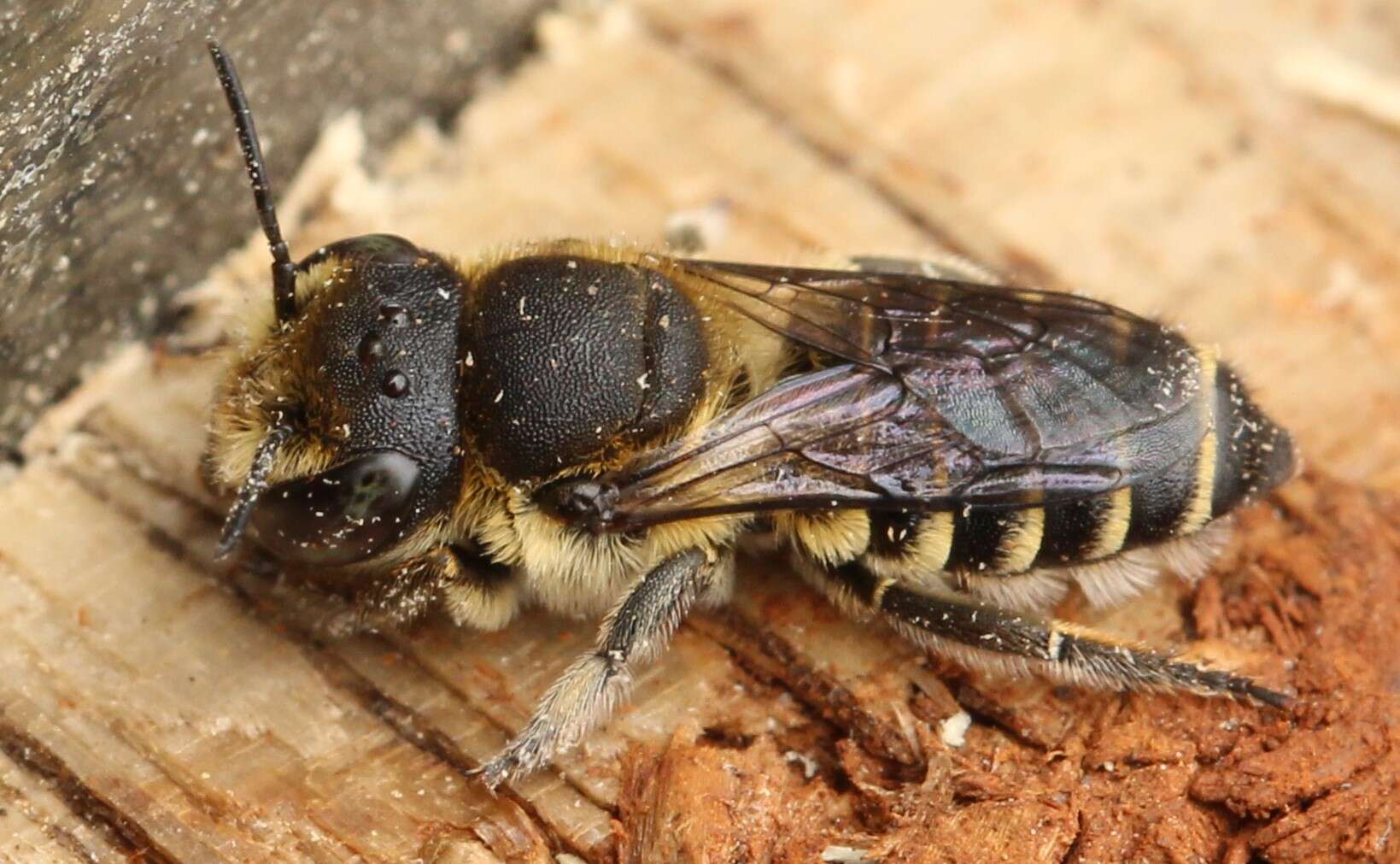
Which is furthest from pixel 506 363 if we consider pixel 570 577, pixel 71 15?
pixel 71 15

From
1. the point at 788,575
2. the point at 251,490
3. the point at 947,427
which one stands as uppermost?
Answer: the point at 251,490

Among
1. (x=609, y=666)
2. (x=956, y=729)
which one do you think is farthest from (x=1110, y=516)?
(x=609, y=666)

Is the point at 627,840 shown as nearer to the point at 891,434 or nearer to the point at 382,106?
the point at 891,434

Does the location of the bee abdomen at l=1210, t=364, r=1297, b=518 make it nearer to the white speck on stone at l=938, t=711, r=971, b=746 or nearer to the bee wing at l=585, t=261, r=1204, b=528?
the bee wing at l=585, t=261, r=1204, b=528

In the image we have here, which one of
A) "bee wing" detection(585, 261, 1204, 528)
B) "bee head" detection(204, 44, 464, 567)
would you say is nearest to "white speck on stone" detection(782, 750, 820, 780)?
"bee wing" detection(585, 261, 1204, 528)

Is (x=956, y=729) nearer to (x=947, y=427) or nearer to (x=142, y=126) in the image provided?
(x=947, y=427)
